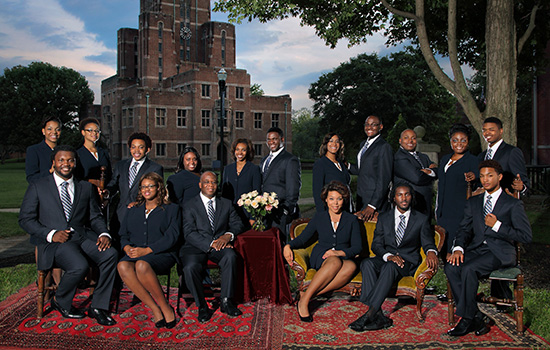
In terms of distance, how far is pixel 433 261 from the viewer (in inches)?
205

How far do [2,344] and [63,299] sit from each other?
0.80 meters

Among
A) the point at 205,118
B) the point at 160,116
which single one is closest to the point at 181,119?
the point at 160,116

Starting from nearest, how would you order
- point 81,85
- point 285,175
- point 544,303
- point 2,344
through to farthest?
point 2,344
point 544,303
point 285,175
point 81,85

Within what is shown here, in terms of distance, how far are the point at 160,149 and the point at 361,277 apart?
143ft

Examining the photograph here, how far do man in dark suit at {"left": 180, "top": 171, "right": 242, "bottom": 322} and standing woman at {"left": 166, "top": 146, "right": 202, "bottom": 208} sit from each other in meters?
0.60

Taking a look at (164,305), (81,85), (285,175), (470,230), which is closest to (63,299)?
(164,305)

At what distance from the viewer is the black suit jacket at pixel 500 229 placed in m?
5.01

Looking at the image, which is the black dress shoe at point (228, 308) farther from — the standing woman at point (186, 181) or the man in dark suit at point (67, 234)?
the standing woman at point (186, 181)

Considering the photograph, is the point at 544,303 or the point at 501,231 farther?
the point at 544,303

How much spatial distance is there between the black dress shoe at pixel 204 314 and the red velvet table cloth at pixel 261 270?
638 mm

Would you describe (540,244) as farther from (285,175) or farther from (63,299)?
(63,299)

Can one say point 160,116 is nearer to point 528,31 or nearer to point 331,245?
point 528,31

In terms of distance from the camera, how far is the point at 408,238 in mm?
5508

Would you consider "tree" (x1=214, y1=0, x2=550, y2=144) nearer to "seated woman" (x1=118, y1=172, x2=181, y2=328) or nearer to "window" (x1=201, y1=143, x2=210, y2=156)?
"seated woman" (x1=118, y1=172, x2=181, y2=328)
